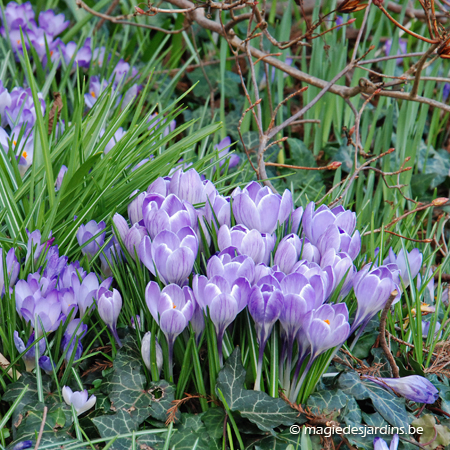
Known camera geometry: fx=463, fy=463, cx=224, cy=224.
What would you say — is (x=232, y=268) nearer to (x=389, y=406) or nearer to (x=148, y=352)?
(x=148, y=352)

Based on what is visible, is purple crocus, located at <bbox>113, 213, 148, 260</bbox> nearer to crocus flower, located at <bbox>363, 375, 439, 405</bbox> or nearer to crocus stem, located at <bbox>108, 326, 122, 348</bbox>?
crocus stem, located at <bbox>108, 326, 122, 348</bbox>

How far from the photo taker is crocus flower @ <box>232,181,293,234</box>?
1.10 meters

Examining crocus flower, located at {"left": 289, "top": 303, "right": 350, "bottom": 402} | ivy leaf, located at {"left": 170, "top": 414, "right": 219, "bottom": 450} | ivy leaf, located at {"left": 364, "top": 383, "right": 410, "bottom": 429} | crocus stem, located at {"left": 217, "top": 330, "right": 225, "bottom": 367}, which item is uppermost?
crocus flower, located at {"left": 289, "top": 303, "right": 350, "bottom": 402}

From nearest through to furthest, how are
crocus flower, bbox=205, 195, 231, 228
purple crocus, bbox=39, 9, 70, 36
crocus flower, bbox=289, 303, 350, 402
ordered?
crocus flower, bbox=289, 303, 350, 402
crocus flower, bbox=205, 195, 231, 228
purple crocus, bbox=39, 9, 70, 36

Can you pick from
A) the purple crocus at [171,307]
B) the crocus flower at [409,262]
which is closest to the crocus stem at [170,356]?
the purple crocus at [171,307]

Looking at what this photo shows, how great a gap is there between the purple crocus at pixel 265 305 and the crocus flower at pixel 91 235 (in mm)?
441

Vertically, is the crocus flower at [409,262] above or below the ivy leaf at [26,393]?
above

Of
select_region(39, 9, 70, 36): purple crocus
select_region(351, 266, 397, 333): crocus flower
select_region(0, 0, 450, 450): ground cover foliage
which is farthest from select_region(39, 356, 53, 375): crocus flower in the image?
select_region(39, 9, 70, 36): purple crocus

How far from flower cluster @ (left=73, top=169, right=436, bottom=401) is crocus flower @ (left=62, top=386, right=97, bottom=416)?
202mm

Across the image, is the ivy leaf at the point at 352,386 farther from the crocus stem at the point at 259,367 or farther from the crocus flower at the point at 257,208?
the crocus flower at the point at 257,208

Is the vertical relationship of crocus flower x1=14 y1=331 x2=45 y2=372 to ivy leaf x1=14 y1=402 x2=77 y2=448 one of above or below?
above

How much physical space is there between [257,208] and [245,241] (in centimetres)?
11

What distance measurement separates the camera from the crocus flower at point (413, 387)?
102 centimetres

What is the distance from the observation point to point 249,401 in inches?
37.6
